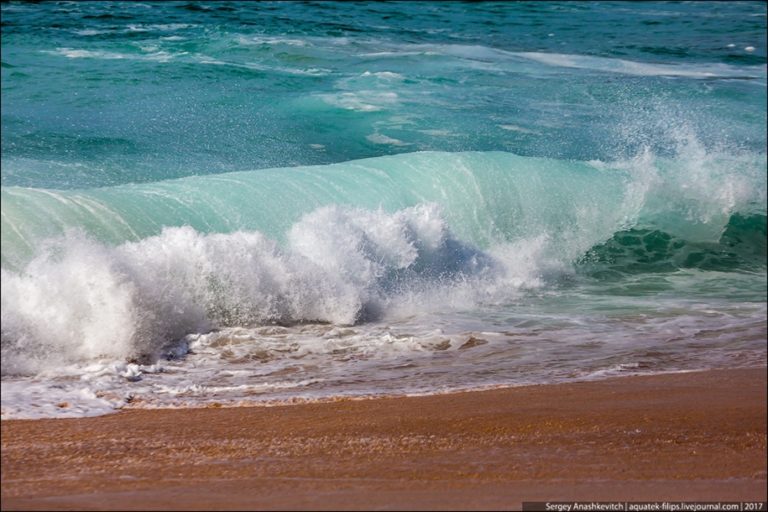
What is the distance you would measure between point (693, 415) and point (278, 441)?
2065 millimetres

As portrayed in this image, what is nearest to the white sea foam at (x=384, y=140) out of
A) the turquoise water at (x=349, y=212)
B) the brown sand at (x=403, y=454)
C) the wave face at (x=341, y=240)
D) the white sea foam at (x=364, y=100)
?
the turquoise water at (x=349, y=212)

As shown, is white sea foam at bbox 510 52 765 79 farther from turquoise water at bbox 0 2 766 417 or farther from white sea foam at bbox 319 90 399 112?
white sea foam at bbox 319 90 399 112

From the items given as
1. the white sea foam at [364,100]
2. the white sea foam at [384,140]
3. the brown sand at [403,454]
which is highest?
the white sea foam at [364,100]

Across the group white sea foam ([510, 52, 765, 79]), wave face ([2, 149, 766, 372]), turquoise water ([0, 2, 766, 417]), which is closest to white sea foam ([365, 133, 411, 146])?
turquoise water ([0, 2, 766, 417])

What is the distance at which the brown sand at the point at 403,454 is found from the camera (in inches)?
134

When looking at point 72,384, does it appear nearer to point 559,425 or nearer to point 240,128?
point 559,425

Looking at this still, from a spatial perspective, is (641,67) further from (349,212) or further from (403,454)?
(403,454)

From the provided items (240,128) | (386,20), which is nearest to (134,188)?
(240,128)

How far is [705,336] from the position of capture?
638cm

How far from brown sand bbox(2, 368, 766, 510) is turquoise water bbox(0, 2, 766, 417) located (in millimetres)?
458

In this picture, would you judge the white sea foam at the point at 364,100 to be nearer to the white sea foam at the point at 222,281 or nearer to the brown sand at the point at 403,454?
the white sea foam at the point at 222,281

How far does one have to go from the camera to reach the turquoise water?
5.56m

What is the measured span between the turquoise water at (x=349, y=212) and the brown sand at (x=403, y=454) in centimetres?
46

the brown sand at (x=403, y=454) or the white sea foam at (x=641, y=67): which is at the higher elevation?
the white sea foam at (x=641, y=67)
